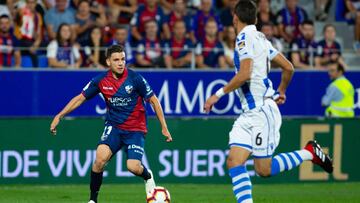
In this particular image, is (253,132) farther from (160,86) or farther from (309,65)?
(309,65)

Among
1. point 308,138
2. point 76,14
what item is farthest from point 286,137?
point 76,14

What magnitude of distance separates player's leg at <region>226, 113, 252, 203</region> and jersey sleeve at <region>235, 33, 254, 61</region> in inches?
25.8

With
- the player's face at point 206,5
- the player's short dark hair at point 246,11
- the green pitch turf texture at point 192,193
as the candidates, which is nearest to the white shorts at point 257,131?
the player's short dark hair at point 246,11

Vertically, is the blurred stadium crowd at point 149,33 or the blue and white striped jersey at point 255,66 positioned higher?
the blurred stadium crowd at point 149,33

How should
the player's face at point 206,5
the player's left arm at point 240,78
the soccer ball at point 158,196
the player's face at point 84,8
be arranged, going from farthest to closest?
the player's face at point 206,5 → the player's face at point 84,8 → the soccer ball at point 158,196 → the player's left arm at point 240,78

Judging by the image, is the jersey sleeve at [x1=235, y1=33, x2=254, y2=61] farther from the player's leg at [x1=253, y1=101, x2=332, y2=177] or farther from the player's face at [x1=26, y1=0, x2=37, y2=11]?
the player's face at [x1=26, y1=0, x2=37, y2=11]

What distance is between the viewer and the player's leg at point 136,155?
40.0 ft

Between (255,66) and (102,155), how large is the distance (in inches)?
→ 99.8

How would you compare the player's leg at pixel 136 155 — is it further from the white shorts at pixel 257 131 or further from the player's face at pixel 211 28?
the player's face at pixel 211 28

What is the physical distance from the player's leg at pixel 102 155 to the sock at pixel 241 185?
7.59 ft

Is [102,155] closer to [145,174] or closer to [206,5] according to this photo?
[145,174]

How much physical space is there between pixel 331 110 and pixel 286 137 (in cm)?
209

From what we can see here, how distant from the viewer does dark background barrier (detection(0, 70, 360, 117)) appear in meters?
18.2

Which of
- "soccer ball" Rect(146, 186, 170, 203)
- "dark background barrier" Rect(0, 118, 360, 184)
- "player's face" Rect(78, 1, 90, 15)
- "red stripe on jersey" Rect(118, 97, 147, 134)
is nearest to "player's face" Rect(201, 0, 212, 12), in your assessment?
"player's face" Rect(78, 1, 90, 15)
